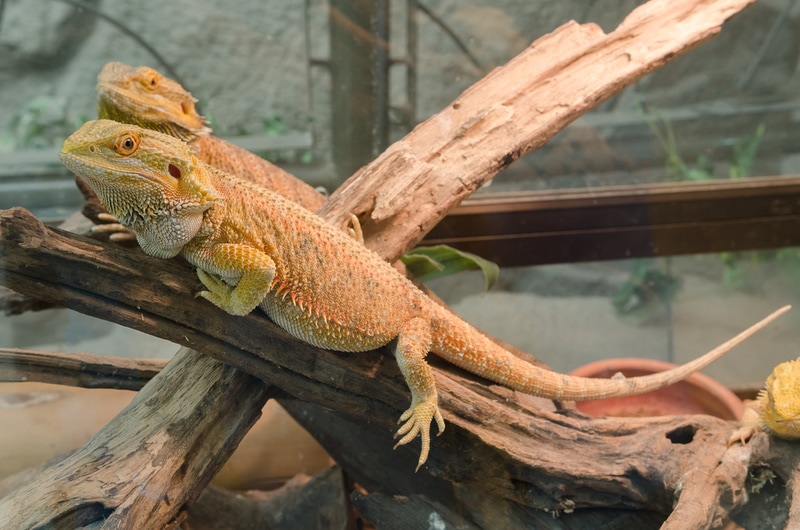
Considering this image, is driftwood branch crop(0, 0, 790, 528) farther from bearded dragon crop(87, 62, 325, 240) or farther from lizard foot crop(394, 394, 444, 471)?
bearded dragon crop(87, 62, 325, 240)

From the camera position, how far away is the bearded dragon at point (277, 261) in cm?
209

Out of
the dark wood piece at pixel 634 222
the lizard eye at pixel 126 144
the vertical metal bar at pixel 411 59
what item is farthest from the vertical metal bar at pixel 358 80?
the lizard eye at pixel 126 144

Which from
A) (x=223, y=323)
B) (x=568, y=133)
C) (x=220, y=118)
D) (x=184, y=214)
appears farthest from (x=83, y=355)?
(x=568, y=133)

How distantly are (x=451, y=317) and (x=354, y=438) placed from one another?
3.63 ft

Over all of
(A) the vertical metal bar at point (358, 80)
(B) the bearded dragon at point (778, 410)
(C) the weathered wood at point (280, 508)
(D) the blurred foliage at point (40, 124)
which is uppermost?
(A) the vertical metal bar at point (358, 80)

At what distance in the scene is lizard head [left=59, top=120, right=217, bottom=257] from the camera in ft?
6.67

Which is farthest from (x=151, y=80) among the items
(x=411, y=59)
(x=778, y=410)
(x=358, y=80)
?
(x=778, y=410)

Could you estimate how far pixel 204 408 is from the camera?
246 cm

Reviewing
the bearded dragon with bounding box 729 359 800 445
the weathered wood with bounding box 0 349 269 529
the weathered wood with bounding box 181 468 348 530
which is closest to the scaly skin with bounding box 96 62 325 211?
the weathered wood with bounding box 0 349 269 529

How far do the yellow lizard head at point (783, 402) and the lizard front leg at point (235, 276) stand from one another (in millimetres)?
2215

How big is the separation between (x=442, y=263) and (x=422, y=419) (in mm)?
1275

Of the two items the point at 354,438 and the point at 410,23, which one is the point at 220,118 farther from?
the point at 354,438

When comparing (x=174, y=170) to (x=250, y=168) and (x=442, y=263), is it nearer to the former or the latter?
(x=250, y=168)

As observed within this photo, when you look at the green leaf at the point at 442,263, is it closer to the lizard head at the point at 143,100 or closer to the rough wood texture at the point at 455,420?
the rough wood texture at the point at 455,420
